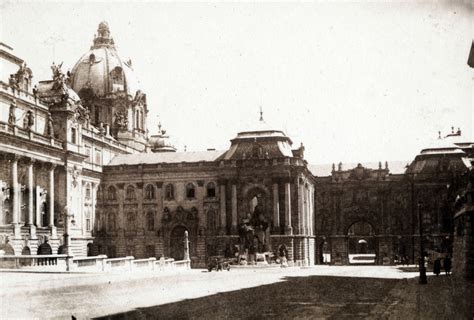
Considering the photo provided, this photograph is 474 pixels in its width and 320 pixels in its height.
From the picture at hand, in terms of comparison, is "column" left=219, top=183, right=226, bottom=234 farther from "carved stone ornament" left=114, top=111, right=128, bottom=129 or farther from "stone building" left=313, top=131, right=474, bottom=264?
"carved stone ornament" left=114, top=111, right=128, bottom=129

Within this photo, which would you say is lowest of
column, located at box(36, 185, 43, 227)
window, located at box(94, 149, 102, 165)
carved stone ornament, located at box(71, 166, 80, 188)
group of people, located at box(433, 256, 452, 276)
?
group of people, located at box(433, 256, 452, 276)

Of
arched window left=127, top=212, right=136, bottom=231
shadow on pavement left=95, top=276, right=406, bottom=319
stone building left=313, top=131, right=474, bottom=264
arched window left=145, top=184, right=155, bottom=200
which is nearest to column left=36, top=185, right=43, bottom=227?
arched window left=127, top=212, right=136, bottom=231

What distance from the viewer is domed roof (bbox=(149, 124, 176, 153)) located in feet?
338

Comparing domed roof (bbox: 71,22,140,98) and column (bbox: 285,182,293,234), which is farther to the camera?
domed roof (bbox: 71,22,140,98)

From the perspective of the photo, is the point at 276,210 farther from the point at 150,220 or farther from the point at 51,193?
the point at 51,193

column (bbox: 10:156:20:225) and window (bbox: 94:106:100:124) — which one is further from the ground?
window (bbox: 94:106:100:124)

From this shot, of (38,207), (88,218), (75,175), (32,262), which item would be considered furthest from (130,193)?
(32,262)

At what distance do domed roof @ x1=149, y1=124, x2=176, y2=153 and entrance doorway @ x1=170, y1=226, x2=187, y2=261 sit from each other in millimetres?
26201

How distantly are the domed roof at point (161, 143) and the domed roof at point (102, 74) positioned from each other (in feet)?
37.7

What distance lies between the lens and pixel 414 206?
8425cm

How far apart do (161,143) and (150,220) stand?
1082 inches

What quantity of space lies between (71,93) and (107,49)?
19.0m

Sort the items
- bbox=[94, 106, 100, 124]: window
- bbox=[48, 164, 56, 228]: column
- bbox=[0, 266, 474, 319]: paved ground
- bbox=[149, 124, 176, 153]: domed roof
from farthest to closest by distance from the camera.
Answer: bbox=[149, 124, 176, 153]: domed roof → bbox=[94, 106, 100, 124]: window → bbox=[48, 164, 56, 228]: column → bbox=[0, 266, 474, 319]: paved ground

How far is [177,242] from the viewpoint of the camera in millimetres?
77688
